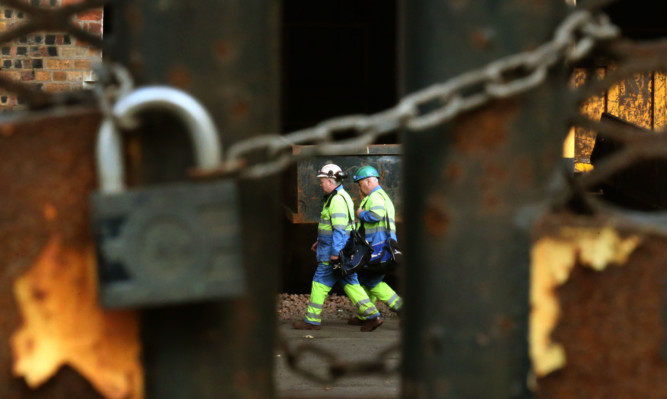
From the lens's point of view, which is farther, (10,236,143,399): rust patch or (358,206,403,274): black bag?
(358,206,403,274): black bag

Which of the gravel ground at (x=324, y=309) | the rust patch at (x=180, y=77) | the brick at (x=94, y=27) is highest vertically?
the brick at (x=94, y=27)

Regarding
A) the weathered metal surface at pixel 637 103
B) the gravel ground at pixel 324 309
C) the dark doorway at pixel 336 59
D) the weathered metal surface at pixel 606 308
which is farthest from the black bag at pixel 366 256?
the weathered metal surface at pixel 606 308

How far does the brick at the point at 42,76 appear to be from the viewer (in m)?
5.31

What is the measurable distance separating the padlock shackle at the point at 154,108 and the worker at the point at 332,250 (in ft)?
20.1

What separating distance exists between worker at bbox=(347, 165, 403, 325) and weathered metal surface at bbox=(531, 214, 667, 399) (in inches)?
238

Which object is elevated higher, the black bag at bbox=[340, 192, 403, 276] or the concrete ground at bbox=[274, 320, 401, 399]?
the black bag at bbox=[340, 192, 403, 276]

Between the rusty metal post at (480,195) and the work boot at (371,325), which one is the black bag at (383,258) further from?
the rusty metal post at (480,195)

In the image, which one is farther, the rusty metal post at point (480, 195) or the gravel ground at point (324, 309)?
the gravel ground at point (324, 309)

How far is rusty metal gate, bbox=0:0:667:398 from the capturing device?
82 cm

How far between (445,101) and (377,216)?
6096 millimetres

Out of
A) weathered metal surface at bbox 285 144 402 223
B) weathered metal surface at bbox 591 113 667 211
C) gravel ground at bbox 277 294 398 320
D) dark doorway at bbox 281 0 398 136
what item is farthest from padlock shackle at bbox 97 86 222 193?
dark doorway at bbox 281 0 398 136

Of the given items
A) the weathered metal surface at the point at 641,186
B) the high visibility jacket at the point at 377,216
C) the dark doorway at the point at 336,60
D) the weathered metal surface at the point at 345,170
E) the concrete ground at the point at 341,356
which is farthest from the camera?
the dark doorway at the point at 336,60

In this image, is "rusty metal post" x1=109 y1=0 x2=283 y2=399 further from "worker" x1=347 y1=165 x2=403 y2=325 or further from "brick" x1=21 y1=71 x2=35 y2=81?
"worker" x1=347 y1=165 x2=403 y2=325

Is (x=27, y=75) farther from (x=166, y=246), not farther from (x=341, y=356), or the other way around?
(x=166, y=246)
